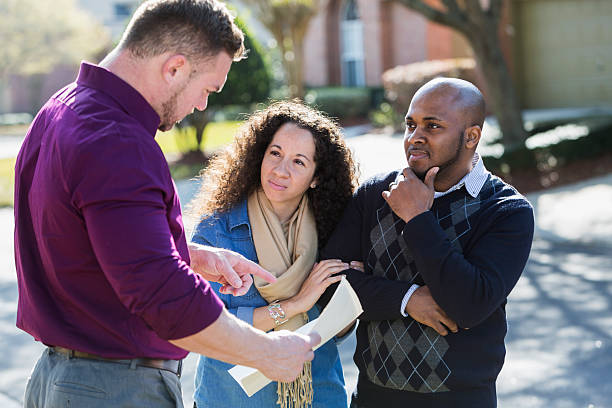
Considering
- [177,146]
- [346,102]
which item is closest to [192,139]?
[177,146]

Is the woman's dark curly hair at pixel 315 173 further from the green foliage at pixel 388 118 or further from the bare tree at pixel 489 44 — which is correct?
the green foliage at pixel 388 118

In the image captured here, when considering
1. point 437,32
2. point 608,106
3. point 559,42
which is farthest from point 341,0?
point 608,106

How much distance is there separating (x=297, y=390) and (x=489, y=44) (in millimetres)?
9956

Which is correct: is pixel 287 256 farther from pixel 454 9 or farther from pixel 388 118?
pixel 388 118

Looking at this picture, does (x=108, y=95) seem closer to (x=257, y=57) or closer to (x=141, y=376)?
(x=141, y=376)

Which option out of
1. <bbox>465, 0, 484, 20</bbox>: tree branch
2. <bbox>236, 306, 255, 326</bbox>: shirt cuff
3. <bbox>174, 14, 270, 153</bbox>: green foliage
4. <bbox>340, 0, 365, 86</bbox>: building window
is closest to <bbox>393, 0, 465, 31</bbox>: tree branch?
<bbox>465, 0, 484, 20</bbox>: tree branch

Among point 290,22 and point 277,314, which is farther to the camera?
point 290,22

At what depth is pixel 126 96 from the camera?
81.9 inches

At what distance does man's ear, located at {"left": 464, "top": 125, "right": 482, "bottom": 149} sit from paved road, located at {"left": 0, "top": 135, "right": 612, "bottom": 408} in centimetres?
88

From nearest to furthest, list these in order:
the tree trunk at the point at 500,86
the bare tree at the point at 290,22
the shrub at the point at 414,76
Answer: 1. the tree trunk at the point at 500,86
2. the shrub at the point at 414,76
3. the bare tree at the point at 290,22

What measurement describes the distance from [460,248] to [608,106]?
58.4ft

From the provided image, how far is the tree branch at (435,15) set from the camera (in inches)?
450

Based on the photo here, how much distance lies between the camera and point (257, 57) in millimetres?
15531

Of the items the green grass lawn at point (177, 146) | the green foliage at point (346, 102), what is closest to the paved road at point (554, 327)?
the green grass lawn at point (177, 146)
